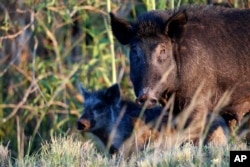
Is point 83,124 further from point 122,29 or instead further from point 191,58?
point 191,58

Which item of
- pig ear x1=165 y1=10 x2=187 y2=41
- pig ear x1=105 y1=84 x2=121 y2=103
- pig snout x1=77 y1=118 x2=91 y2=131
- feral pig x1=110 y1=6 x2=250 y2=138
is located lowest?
pig snout x1=77 y1=118 x2=91 y2=131

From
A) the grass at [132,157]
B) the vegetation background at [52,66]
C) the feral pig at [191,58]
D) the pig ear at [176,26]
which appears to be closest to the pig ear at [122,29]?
the feral pig at [191,58]

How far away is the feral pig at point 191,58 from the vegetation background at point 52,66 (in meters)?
3.90

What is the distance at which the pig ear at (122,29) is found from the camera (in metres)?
10.6

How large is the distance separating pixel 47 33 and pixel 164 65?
548cm

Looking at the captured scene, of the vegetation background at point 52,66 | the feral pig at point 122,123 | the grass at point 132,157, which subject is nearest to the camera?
the grass at point 132,157

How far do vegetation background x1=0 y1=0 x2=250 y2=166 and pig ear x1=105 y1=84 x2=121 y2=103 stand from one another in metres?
1.94

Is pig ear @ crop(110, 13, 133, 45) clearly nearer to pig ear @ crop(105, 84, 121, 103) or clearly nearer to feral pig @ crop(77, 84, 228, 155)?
feral pig @ crop(77, 84, 228, 155)

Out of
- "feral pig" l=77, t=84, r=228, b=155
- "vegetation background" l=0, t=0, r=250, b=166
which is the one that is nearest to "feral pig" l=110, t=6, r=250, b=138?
"feral pig" l=77, t=84, r=228, b=155

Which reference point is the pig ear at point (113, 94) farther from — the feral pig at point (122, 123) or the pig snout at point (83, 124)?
the pig snout at point (83, 124)

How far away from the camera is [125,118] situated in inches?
484

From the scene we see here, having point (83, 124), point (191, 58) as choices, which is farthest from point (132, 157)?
point (83, 124)

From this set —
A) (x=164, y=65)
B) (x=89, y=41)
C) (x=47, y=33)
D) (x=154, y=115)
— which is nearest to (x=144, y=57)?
(x=164, y=65)

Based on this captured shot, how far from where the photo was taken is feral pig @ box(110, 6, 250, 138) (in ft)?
33.7
